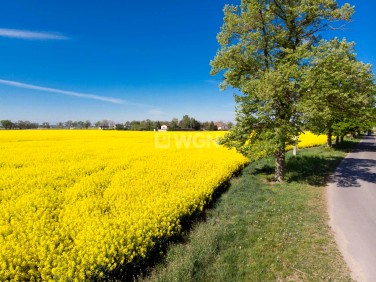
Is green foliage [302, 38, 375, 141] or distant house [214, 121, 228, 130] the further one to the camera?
distant house [214, 121, 228, 130]

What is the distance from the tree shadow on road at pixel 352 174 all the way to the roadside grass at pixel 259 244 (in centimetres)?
304

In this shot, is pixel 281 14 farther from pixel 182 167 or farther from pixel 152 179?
pixel 152 179

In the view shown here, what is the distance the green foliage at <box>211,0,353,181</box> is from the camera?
11.5m

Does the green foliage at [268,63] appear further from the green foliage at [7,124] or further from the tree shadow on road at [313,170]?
the green foliage at [7,124]

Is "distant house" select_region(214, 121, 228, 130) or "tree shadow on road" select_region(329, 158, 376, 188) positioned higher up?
"distant house" select_region(214, 121, 228, 130)

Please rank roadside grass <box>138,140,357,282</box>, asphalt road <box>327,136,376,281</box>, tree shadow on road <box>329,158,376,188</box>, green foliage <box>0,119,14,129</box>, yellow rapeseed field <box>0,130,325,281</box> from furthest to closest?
1. green foliage <box>0,119,14,129</box>
2. tree shadow on road <box>329,158,376,188</box>
3. asphalt road <box>327,136,376,281</box>
4. roadside grass <box>138,140,357,282</box>
5. yellow rapeseed field <box>0,130,325,281</box>

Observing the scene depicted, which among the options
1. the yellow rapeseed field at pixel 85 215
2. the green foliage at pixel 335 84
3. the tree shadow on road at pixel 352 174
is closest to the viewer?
the yellow rapeseed field at pixel 85 215

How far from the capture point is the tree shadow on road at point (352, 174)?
508 inches

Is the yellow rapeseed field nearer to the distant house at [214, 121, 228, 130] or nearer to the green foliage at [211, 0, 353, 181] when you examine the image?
the green foliage at [211, 0, 353, 181]

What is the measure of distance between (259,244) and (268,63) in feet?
32.4

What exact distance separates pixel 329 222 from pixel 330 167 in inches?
422

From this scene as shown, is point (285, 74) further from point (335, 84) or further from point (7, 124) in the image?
point (7, 124)

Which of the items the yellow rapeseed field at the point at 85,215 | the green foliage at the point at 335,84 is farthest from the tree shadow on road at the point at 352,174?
the yellow rapeseed field at the point at 85,215

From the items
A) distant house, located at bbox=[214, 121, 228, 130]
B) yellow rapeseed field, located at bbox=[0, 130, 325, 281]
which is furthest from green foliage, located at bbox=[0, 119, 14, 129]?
yellow rapeseed field, located at bbox=[0, 130, 325, 281]
